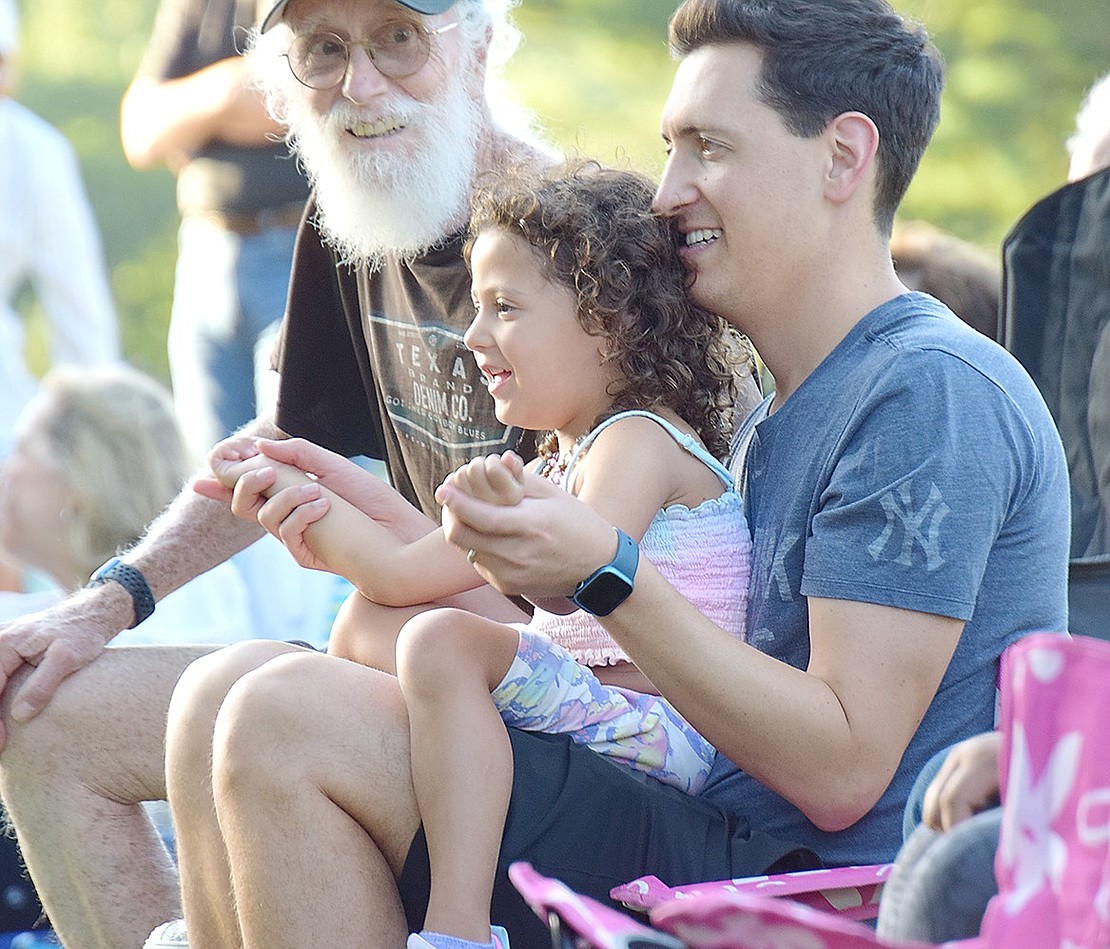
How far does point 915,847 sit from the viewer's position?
1372 millimetres

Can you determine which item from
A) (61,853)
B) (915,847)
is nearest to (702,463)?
(915,847)

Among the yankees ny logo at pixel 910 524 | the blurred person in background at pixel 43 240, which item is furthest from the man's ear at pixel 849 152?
the blurred person in background at pixel 43 240

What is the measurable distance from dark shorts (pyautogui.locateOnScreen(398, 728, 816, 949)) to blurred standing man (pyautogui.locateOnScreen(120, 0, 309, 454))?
2459 mm

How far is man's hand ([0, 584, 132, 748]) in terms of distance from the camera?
7.79 ft

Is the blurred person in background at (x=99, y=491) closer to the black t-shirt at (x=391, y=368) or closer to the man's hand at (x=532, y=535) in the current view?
the black t-shirt at (x=391, y=368)

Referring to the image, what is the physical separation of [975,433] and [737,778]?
0.51 meters

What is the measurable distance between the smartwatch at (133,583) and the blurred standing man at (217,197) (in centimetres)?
159

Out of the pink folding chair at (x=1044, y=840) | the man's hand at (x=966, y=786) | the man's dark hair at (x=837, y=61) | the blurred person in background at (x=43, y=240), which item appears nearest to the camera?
the pink folding chair at (x=1044, y=840)

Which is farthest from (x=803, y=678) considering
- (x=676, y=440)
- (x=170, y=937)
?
(x=170, y=937)

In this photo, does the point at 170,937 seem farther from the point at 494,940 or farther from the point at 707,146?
the point at 707,146

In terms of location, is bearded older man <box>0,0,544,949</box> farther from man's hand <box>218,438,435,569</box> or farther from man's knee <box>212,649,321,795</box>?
man's knee <box>212,649,321,795</box>

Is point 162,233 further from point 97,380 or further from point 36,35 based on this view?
point 97,380

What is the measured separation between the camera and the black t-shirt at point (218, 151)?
418 centimetres

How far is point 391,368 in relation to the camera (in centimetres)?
268
